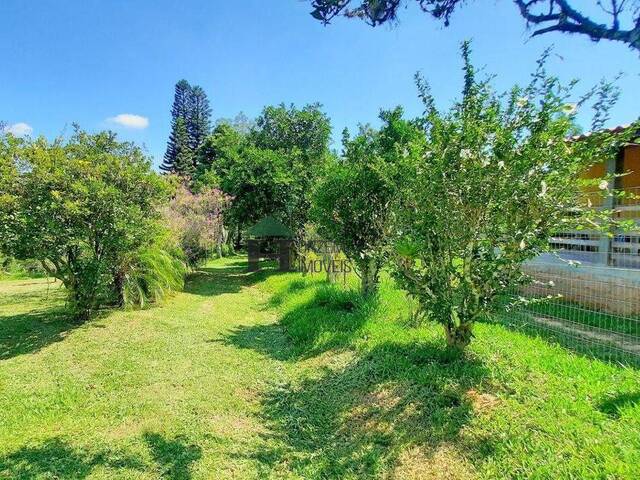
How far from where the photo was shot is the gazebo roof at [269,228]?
16469mm

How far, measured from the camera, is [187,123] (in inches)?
1593

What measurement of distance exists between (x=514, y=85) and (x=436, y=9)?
2.04m

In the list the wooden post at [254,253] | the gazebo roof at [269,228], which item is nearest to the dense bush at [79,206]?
the gazebo roof at [269,228]

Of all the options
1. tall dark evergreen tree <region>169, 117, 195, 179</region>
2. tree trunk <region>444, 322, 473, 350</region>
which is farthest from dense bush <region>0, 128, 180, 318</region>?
tall dark evergreen tree <region>169, 117, 195, 179</region>

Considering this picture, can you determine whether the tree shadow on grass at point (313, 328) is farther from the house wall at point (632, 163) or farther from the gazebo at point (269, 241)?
the gazebo at point (269, 241)

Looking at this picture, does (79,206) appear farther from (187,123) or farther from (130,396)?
(187,123)

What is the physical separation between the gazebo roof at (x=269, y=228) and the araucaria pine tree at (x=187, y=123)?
23.4 m

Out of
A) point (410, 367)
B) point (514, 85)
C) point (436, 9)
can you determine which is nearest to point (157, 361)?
point (410, 367)

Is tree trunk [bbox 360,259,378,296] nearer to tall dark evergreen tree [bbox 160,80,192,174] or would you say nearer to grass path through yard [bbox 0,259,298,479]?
grass path through yard [bbox 0,259,298,479]

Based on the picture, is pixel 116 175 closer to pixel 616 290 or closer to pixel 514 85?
pixel 514 85

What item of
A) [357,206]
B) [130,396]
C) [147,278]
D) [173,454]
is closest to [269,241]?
[147,278]

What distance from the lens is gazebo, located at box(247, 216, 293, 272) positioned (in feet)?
51.4

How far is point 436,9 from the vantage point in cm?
523

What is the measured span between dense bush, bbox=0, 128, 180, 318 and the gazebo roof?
8546 millimetres
